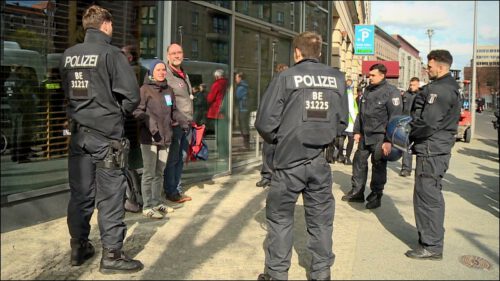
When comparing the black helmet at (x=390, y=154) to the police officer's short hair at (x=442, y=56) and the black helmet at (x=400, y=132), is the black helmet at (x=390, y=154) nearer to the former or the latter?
the black helmet at (x=400, y=132)

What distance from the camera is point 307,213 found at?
11.8 feet

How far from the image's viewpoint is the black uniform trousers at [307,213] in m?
3.48

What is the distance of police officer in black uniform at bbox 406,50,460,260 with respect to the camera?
14.0 ft

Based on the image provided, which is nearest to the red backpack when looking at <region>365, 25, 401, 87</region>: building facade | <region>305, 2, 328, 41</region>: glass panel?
<region>305, 2, 328, 41</region>: glass panel

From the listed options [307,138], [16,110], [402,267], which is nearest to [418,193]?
[402,267]

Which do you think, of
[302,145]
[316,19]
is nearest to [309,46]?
[302,145]

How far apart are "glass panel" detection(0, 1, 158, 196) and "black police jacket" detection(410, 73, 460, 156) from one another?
150 inches

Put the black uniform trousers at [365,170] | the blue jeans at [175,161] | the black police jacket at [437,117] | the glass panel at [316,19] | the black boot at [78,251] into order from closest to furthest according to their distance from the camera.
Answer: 1. the black boot at [78,251]
2. the black police jacket at [437,117]
3. the blue jeans at [175,161]
4. the black uniform trousers at [365,170]
5. the glass panel at [316,19]

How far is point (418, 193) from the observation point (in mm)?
4422

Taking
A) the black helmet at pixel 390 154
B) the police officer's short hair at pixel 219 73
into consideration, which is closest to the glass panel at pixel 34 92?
the police officer's short hair at pixel 219 73

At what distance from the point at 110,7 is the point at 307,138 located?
3725 millimetres

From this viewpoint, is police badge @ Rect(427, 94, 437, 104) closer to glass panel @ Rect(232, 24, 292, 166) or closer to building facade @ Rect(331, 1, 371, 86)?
glass panel @ Rect(232, 24, 292, 166)

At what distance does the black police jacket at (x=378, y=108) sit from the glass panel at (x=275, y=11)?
3.09 metres

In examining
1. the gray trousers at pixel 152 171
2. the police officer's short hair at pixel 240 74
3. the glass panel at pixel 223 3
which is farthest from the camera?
the police officer's short hair at pixel 240 74
